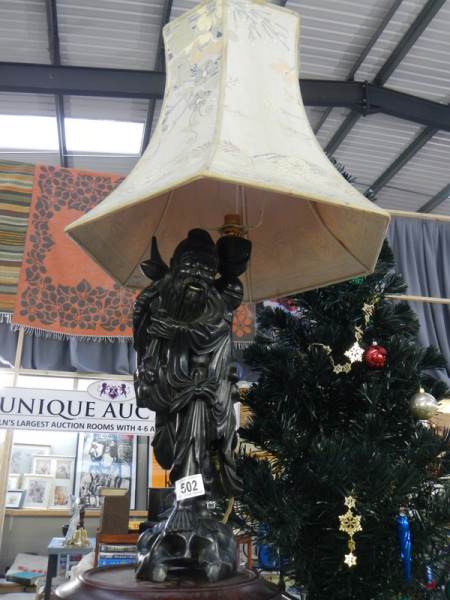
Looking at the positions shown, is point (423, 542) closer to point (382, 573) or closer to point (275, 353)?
point (382, 573)

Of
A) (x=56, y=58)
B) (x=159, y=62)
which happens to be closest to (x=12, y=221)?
(x=56, y=58)

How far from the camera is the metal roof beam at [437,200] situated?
411cm

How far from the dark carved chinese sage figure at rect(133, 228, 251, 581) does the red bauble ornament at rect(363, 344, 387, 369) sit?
0.85ft

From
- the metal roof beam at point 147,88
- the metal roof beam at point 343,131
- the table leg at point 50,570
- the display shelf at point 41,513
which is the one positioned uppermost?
the metal roof beam at point 343,131

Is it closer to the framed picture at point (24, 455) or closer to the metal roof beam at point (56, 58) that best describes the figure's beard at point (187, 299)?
the metal roof beam at point (56, 58)

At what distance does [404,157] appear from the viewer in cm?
379

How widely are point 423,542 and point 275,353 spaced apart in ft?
1.17

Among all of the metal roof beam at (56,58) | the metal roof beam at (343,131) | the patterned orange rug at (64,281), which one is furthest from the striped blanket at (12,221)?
the metal roof beam at (343,131)

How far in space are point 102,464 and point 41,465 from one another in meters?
0.39

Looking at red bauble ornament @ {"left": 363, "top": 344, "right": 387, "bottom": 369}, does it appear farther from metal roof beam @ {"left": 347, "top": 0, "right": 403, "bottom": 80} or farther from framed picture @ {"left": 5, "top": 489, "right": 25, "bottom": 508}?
framed picture @ {"left": 5, "top": 489, "right": 25, "bottom": 508}

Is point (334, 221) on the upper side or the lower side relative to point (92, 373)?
lower

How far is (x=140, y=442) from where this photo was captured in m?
3.44

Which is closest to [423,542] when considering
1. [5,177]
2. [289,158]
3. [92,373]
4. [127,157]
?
[289,158]

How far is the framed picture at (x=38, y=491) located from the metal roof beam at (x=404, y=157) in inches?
113
